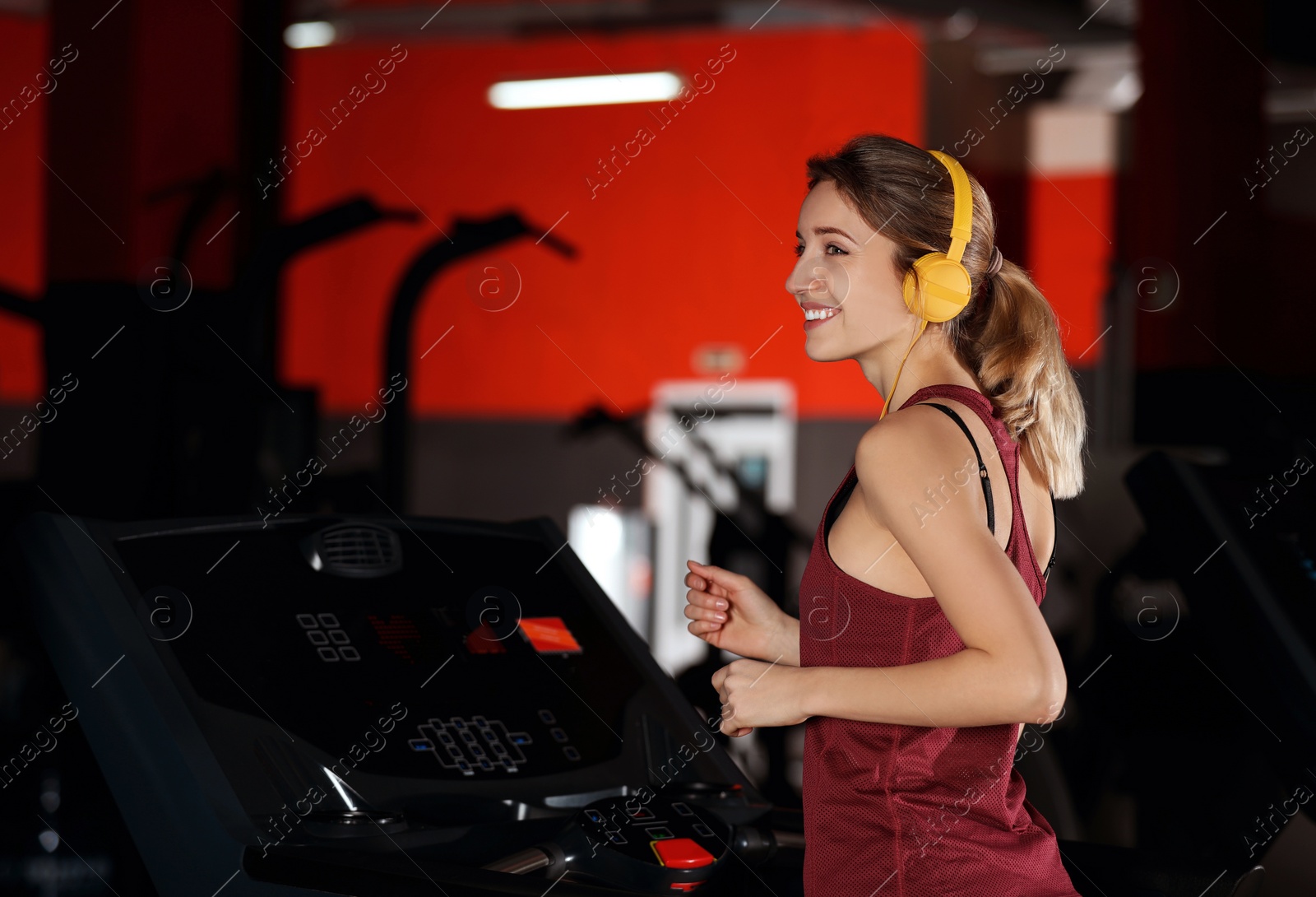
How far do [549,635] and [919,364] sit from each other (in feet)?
2.02

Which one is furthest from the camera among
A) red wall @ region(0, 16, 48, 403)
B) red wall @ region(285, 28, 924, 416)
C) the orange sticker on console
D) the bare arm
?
red wall @ region(285, 28, 924, 416)

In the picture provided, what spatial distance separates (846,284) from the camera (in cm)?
121

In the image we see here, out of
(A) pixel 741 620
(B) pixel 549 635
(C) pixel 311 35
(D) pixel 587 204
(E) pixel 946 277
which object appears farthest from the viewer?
(C) pixel 311 35

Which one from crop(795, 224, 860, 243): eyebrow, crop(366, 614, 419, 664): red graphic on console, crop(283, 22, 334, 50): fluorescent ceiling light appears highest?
crop(283, 22, 334, 50): fluorescent ceiling light

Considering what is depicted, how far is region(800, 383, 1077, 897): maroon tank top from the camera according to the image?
3.53 feet

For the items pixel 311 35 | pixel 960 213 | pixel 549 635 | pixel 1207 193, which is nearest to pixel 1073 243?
pixel 1207 193

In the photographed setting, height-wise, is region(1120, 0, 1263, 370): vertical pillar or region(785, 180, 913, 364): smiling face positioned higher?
region(1120, 0, 1263, 370): vertical pillar

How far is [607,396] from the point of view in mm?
6547

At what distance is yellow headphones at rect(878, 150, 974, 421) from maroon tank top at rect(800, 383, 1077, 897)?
7 cm

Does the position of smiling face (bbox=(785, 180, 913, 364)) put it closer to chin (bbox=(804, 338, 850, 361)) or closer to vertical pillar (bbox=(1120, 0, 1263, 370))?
chin (bbox=(804, 338, 850, 361))

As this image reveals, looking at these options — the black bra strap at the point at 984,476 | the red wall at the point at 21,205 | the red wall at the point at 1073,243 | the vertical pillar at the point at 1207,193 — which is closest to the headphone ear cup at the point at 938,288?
the black bra strap at the point at 984,476

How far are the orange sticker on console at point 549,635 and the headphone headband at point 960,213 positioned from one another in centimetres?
70

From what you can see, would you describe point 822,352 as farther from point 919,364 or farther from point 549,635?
point 549,635

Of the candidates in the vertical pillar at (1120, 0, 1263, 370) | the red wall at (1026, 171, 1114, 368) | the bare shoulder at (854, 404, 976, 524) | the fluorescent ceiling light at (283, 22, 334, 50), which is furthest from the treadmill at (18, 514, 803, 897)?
the fluorescent ceiling light at (283, 22, 334, 50)
